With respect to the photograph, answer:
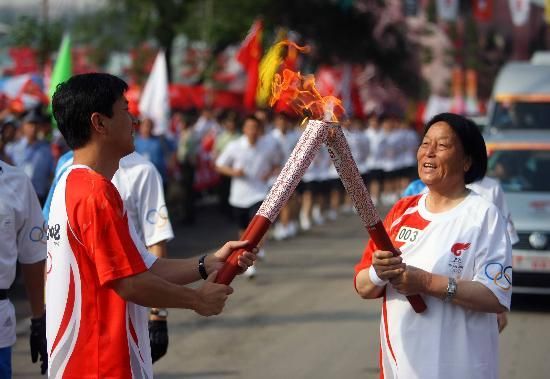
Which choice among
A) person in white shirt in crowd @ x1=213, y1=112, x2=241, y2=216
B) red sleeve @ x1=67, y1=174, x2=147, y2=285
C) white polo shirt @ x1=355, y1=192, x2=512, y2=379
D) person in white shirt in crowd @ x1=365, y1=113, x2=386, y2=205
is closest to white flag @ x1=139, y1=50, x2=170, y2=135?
person in white shirt in crowd @ x1=213, y1=112, x2=241, y2=216

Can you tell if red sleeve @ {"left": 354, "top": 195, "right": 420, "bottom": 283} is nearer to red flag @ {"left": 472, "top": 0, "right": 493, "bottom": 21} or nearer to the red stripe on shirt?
the red stripe on shirt

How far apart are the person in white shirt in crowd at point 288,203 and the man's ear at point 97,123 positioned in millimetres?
11131

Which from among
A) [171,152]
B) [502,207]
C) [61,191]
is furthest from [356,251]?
[61,191]

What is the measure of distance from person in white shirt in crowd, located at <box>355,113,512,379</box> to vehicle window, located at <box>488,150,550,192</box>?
20.4 ft

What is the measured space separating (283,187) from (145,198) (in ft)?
6.97

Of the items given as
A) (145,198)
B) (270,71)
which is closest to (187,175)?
(145,198)

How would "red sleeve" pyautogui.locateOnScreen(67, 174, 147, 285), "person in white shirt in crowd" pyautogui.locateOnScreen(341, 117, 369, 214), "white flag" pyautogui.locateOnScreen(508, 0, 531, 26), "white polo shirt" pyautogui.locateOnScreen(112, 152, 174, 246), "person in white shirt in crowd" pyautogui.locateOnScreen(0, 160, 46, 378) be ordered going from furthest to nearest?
"white flag" pyautogui.locateOnScreen(508, 0, 531, 26), "person in white shirt in crowd" pyautogui.locateOnScreen(341, 117, 369, 214), "white polo shirt" pyautogui.locateOnScreen(112, 152, 174, 246), "person in white shirt in crowd" pyautogui.locateOnScreen(0, 160, 46, 378), "red sleeve" pyautogui.locateOnScreen(67, 174, 147, 285)

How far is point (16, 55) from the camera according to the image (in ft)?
67.9

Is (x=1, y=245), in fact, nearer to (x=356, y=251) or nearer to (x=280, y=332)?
(x=280, y=332)

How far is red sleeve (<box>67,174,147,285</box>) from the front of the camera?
319cm

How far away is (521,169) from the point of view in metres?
10.2

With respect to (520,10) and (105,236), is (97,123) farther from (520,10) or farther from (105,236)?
(520,10)

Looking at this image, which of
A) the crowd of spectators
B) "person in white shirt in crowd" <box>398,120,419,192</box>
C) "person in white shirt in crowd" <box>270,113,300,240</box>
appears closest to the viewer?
the crowd of spectators

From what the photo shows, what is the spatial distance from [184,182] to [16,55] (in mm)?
5993
